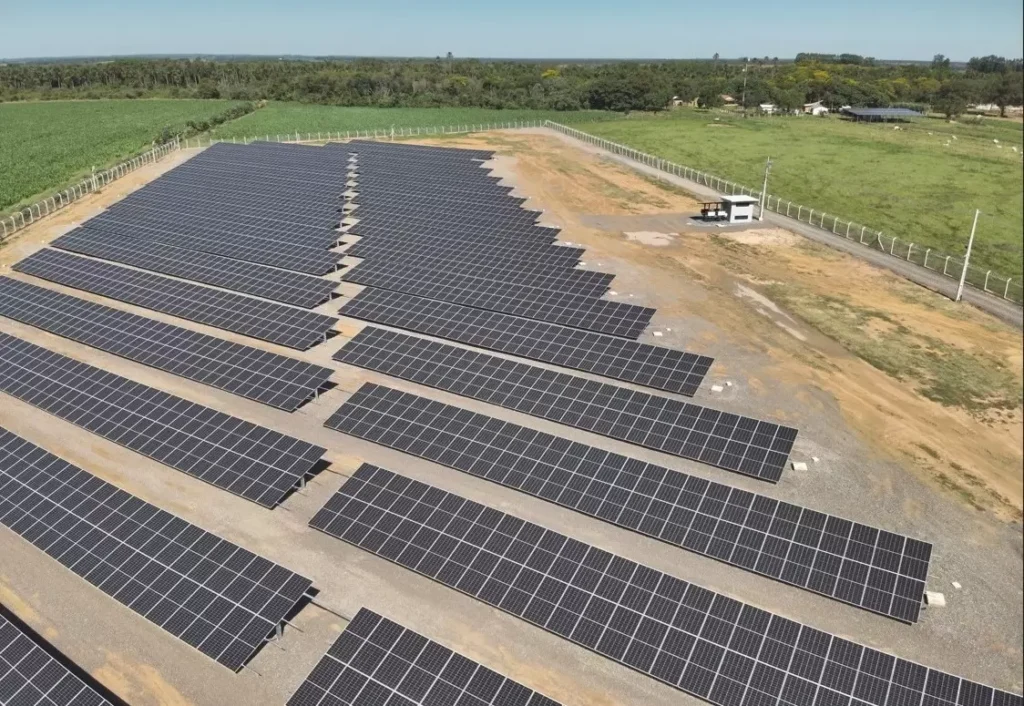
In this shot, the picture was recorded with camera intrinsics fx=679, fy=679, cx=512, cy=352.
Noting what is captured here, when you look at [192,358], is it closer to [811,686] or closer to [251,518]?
[251,518]

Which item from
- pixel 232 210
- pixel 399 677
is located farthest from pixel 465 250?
pixel 399 677

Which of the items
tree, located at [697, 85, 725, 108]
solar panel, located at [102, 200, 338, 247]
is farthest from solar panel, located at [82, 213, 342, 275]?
tree, located at [697, 85, 725, 108]

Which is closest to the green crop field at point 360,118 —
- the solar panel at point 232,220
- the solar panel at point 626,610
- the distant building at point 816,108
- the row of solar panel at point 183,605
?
the solar panel at point 232,220

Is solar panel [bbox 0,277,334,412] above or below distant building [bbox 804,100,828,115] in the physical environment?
below

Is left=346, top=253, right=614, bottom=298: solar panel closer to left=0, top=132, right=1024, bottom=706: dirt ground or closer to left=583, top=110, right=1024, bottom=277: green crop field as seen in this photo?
left=0, top=132, right=1024, bottom=706: dirt ground

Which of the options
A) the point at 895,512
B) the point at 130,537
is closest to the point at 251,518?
the point at 130,537

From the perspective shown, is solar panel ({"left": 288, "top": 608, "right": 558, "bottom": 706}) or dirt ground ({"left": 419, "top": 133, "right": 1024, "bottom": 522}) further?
dirt ground ({"left": 419, "top": 133, "right": 1024, "bottom": 522})
